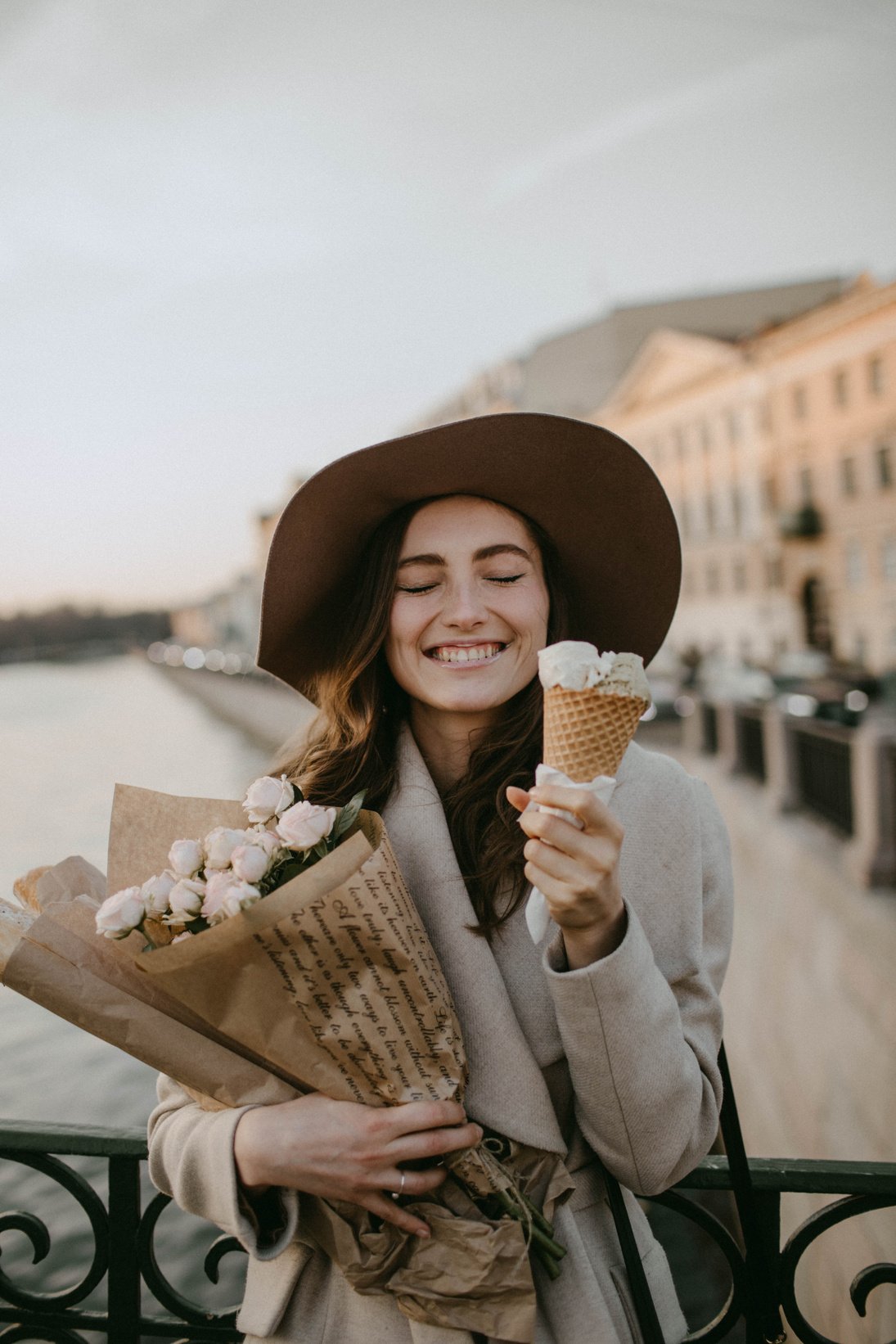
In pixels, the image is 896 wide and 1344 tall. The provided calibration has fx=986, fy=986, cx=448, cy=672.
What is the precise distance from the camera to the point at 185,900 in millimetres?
1230

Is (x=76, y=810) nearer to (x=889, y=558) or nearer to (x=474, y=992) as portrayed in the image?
(x=474, y=992)

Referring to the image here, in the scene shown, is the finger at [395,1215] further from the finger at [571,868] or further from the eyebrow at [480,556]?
the eyebrow at [480,556]

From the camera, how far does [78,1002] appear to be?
1307 millimetres

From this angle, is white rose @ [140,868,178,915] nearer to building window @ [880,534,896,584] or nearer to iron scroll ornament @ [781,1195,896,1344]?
iron scroll ornament @ [781,1195,896,1344]

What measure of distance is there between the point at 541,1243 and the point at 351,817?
2.25 ft

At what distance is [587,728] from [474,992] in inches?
18.7

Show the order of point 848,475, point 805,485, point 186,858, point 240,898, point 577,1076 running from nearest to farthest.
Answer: point 240,898
point 186,858
point 577,1076
point 848,475
point 805,485

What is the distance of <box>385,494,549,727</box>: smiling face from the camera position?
5.73 ft

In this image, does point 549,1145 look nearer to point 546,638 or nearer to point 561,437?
point 546,638

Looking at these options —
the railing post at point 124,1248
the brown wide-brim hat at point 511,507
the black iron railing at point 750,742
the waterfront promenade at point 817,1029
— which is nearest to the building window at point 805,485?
the black iron railing at point 750,742

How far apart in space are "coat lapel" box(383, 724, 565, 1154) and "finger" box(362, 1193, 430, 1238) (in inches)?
6.7

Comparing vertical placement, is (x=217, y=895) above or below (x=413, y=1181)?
above

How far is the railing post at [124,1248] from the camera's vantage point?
1.92m

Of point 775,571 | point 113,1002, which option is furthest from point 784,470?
point 113,1002
